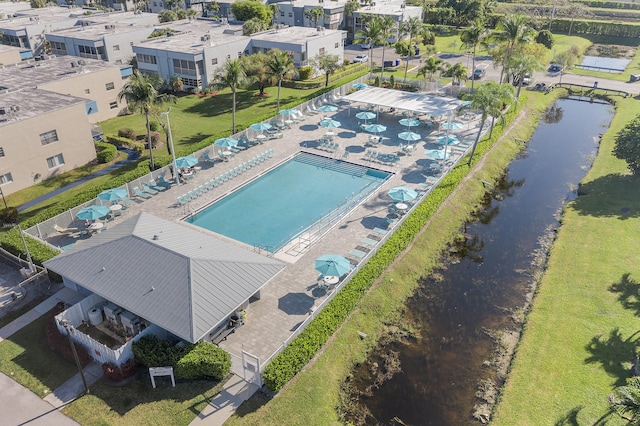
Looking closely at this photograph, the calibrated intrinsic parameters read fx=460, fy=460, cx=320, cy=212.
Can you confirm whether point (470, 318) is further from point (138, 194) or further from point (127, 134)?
point (127, 134)

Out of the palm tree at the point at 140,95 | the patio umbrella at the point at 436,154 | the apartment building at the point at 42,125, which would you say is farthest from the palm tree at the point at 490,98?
the apartment building at the point at 42,125

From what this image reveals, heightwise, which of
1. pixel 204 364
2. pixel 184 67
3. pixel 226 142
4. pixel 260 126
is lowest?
pixel 204 364

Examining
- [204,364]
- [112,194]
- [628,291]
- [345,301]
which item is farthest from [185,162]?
[628,291]

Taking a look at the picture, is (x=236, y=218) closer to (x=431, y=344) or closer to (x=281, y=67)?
(x=431, y=344)

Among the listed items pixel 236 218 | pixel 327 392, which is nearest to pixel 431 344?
pixel 327 392

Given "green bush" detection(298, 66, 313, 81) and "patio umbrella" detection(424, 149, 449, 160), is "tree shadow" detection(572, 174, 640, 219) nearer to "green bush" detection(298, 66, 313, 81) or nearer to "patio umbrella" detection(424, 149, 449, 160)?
"patio umbrella" detection(424, 149, 449, 160)

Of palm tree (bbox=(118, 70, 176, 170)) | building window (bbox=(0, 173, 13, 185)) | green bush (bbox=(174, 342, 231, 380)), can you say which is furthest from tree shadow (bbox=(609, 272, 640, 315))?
building window (bbox=(0, 173, 13, 185))
